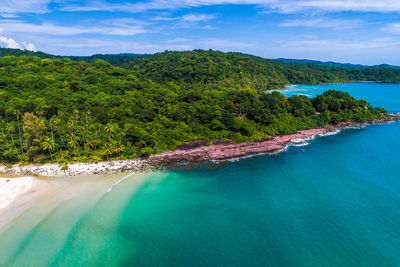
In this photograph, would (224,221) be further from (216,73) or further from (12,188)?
(216,73)

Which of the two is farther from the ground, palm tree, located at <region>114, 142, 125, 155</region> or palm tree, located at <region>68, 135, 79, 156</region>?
palm tree, located at <region>68, 135, 79, 156</region>

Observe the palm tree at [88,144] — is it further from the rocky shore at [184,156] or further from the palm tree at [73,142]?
the rocky shore at [184,156]

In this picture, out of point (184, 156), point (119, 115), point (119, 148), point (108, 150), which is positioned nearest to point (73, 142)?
point (108, 150)

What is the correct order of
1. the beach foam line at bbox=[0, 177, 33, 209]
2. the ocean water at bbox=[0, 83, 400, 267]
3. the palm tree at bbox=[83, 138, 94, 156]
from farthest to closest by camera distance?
the palm tree at bbox=[83, 138, 94, 156], the beach foam line at bbox=[0, 177, 33, 209], the ocean water at bbox=[0, 83, 400, 267]

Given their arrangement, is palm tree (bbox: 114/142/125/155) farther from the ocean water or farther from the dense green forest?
the ocean water

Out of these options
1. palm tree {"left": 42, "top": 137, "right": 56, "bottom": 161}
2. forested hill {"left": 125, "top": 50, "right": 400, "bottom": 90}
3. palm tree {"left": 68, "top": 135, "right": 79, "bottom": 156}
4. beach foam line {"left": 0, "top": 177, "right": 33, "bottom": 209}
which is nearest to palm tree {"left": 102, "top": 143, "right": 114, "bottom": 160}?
palm tree {"left": 68, "top": 135, "right": 79, "bottom": 156}

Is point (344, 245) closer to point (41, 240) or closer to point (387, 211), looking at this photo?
point (387, 211)

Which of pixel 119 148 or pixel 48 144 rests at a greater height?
pixel 48 144

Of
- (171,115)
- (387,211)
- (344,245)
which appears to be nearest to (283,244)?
(344,245)
